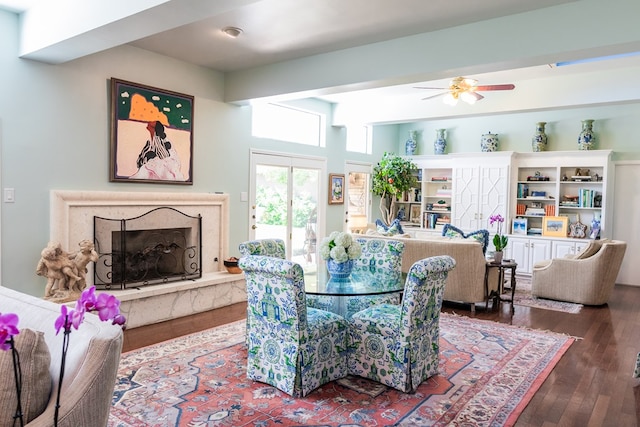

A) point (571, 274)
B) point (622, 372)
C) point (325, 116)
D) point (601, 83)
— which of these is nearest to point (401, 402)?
point (622, 372)

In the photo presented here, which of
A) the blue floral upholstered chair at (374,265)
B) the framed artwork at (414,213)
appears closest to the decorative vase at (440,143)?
the framed artwork at (414,213)

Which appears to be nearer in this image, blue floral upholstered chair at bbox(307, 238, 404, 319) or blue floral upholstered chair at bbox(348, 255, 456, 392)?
blue floral upholstered chair at bbox(348, 255, 456, 392)

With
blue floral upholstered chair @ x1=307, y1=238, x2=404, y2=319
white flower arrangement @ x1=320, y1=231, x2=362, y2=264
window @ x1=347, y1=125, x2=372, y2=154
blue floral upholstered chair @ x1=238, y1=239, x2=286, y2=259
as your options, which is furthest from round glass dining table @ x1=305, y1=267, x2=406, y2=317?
window @ x1=347, y1=125, x2=372, y2=154

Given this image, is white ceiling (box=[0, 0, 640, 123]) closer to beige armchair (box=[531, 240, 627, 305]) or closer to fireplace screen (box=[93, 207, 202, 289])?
fireplace screen (box=[93, 207, 202, 289])

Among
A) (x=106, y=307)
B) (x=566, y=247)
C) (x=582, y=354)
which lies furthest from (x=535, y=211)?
(x=106, y=307)

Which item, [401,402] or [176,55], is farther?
[176,55]

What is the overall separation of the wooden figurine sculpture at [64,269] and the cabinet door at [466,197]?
20.8ft

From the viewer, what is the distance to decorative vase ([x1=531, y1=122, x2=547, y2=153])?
7.89m

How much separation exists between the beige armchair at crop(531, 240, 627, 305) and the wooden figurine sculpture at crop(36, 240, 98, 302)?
5.38 meters

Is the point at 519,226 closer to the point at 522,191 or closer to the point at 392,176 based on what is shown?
the point at 522,191

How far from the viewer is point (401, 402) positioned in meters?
2.98

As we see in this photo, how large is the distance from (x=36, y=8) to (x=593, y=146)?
7732 mm

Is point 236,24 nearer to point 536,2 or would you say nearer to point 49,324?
point 536,2

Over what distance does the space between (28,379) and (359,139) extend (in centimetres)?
764
